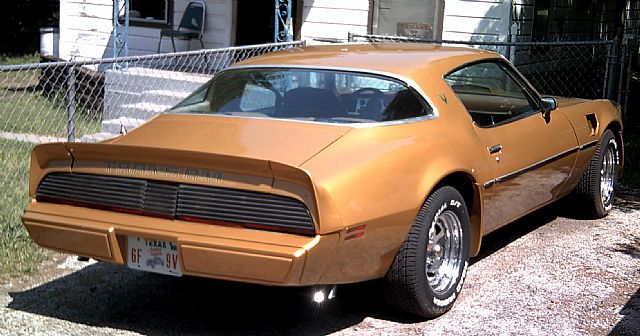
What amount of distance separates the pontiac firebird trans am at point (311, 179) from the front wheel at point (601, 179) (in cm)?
131

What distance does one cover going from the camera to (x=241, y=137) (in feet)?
15.9

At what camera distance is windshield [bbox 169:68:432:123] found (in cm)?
524

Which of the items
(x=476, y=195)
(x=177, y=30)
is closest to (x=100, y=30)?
(x=177, y=30)

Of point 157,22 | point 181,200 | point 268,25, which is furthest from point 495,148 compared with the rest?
point 268,25

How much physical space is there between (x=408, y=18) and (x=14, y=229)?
823cm

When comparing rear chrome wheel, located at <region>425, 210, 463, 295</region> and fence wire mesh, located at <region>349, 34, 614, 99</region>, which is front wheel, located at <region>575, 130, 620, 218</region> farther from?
fence wire mesh, located at <region>349, 34, 614, 99</region>

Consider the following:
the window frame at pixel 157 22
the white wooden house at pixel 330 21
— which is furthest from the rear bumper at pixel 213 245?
the window frame at pixel 157 22

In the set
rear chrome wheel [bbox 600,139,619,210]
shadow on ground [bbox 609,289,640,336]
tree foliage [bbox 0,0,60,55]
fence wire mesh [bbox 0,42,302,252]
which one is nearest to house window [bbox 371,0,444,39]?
fence wire mesh [bbox 0,42,302,252]

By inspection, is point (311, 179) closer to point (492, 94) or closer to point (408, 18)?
point (492, 94)

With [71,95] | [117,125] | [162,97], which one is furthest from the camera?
[162,97]

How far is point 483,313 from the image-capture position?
5.24 m

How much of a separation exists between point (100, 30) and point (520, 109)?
1007cm

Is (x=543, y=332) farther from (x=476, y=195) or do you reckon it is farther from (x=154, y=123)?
(x=154, y=123)

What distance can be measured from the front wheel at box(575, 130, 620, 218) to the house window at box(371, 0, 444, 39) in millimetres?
5730
